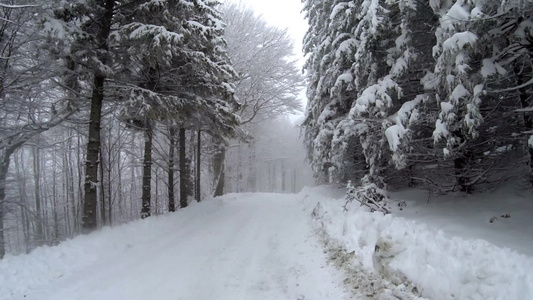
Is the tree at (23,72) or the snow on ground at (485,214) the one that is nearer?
the snow on ground at (485,214)

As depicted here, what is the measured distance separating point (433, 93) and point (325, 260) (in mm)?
4288

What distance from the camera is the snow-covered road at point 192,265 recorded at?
4492mm

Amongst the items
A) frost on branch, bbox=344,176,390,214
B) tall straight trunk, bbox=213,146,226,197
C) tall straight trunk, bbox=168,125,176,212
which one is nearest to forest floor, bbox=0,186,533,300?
frost on branch, bbox=344,176,390,214

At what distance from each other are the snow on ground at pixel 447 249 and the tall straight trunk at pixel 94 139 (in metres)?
6.20

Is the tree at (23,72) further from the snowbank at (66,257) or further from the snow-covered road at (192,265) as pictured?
the snow-covered road at (192,265)

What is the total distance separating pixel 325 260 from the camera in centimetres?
554

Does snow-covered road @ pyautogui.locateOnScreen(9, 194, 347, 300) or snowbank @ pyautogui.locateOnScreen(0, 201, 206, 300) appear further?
snowbank @ pyautogui.locateOnScreen(0, 201, 206, 300)

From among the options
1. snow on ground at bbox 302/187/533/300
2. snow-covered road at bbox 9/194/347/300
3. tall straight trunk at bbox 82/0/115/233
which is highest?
tall straight trunk at bbox 82/0/115/233

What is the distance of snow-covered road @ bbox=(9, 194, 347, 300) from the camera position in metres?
4.49

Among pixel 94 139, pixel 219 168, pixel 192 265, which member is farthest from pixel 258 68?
pixel 192 265

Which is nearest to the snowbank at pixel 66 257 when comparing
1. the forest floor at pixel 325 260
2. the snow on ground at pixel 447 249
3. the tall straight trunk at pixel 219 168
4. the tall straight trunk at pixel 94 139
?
the forest floor at pixel 325 260

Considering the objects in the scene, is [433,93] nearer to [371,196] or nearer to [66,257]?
[371,196]

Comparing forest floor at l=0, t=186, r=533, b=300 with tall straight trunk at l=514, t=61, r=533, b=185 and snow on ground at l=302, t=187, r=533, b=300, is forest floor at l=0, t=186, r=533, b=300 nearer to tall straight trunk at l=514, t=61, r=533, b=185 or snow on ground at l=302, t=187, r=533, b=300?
snow on ground at l=302, t=187, r=533, b=300

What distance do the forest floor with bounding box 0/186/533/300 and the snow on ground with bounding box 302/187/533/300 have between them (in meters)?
0.01
